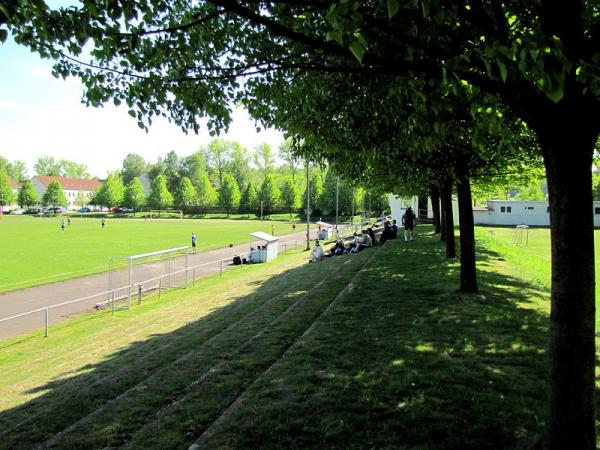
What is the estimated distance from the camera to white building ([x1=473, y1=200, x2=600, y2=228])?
5447 cm

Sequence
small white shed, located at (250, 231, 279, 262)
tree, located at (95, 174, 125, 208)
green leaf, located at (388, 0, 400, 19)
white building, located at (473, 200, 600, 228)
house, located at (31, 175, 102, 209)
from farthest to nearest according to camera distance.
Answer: house, located at (31, 175, 102, 209) → tree, located at (95, 174, 125, 208) → white building, located at (473, 200, 600, 228) → small white shed, located at (250, 231, 279, 262) → green leaf, located at (388, 0, 400, 19)

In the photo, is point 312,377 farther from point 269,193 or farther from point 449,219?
point 269,193

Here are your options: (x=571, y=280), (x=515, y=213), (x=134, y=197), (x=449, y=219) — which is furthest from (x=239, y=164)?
(x=571, y=280)

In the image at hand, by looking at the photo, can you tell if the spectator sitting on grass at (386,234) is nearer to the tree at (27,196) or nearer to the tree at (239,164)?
the tree at (239,164)

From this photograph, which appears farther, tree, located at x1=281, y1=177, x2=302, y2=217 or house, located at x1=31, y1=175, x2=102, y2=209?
house, located at x1=31, y1=175, x2=102, y2=209

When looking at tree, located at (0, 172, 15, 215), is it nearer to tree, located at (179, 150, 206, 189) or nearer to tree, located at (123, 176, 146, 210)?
tree, located at (123, 176, 146, 210)

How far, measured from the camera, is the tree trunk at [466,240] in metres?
11.5

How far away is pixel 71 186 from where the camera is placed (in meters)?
160

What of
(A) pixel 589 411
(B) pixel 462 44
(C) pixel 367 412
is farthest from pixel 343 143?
(A) pixel 589 411

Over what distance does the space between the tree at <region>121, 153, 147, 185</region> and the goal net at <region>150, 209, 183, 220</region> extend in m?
41.9

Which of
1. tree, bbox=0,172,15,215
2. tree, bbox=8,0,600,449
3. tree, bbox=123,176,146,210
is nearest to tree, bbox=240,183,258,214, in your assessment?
tree, bbox=123,176,146,210

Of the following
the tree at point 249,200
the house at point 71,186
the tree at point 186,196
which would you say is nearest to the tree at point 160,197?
the tree at point 186,196

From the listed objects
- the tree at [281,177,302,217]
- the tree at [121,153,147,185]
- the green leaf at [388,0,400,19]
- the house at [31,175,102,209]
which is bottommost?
the green leaf at [388,0,400,19]

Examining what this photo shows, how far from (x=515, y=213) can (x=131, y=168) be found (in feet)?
437
